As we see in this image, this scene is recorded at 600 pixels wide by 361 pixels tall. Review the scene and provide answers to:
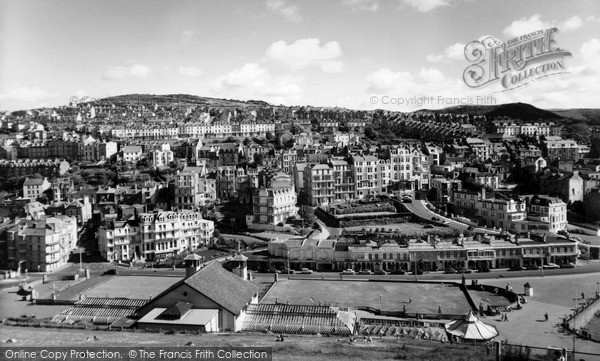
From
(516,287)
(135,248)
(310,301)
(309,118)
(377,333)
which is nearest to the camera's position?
(377,333)

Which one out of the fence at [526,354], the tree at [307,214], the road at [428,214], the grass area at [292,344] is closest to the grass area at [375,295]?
the grass area at [292,344]

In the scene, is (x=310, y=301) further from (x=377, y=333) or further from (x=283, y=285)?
(x=377, y=333)

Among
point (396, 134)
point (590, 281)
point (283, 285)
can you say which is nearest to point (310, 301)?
point (283, 285)

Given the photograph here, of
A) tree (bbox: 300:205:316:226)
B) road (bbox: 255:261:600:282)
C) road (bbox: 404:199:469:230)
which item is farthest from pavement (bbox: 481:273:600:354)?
tree (bbox: 300:205:316:226)

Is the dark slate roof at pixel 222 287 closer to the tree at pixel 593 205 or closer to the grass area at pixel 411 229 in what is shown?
the grass area at pixel 411 229

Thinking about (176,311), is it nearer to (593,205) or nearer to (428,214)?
(428,214)

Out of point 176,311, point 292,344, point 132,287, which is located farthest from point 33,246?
point 292,344
